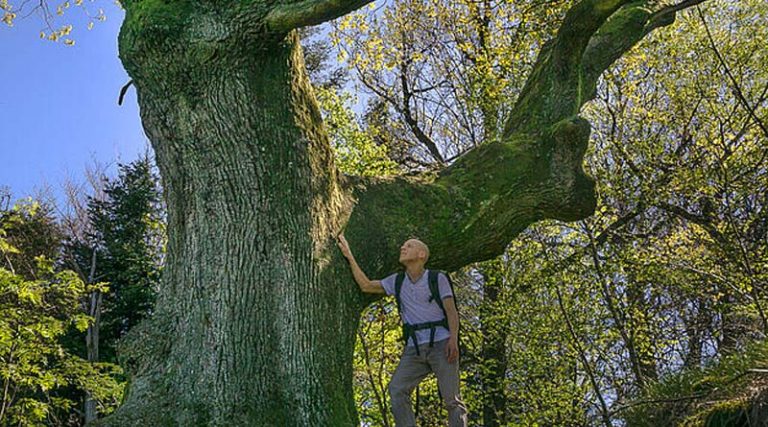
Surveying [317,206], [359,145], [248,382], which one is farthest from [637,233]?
[248,382]

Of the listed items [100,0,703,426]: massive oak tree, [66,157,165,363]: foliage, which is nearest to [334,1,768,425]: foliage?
[100,0,703,426]: massive oak tree

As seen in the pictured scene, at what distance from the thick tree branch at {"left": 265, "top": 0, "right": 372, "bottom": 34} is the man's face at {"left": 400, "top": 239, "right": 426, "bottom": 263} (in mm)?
1746

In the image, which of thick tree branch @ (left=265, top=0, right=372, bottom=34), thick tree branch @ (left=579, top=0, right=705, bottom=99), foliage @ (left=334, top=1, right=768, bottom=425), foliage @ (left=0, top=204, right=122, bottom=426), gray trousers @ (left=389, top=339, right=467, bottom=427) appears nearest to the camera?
thick tree branch @ (left=265, top=0, right=372, bottom=34)

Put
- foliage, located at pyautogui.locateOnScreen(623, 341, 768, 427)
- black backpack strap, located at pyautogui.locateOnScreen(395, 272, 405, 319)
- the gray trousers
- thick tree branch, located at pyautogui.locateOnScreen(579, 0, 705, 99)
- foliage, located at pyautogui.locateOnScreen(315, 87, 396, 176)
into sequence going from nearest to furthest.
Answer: foliage, located at pyautogui.locateOnScreen(623, 341, 768, 427), the gray trousers, black backpack strap, located at pyautogui.locateOnScreen(395, 272, 405, 319), thick tree branch, located at pyautogui.locateOnScreen(579, 0, 705, 99), foliage, located at pyautogui.locateOnScreen(315, 87, 396, 176)

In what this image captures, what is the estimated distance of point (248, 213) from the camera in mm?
4914

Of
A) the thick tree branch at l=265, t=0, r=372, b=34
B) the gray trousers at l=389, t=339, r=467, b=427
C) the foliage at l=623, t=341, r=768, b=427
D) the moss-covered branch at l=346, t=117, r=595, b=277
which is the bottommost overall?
the foliage at l=623, t=341, r=768, b=427

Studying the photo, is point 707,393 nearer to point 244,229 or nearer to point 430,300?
point 430,300

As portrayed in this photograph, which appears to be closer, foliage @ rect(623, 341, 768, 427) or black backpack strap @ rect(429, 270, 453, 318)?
foliage @ rect(623, 341, 768, 427)

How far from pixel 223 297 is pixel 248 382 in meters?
0.59

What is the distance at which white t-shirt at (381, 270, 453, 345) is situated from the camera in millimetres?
5223

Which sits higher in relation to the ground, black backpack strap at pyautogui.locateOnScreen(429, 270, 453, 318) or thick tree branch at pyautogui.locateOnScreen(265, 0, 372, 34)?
thick tree branch at pyautogui.locateOnScreen(265, 0, 372, 34)

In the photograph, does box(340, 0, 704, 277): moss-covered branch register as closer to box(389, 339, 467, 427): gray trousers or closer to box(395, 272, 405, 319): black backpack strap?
box(395, 272, 405, 319): black backpack strap

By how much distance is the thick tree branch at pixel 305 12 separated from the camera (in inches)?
180

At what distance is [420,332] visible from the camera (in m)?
5.26
